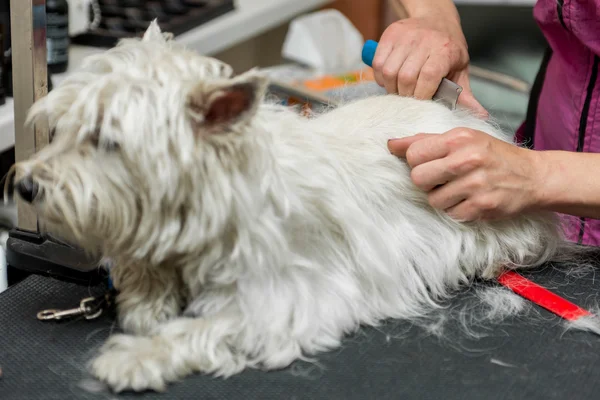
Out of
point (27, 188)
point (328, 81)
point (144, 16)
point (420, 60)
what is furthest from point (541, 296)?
point (144, 16)

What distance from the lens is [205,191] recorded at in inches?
30.0

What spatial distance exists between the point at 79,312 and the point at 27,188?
0.66ft

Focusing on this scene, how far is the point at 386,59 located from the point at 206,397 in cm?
61

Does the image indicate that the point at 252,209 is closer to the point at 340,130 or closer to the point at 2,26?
the point at 340,130

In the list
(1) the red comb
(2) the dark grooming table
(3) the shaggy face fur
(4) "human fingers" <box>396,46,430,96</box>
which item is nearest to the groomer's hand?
(4) "human fingers" <box>396,46,430,96</box>

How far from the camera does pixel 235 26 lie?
2014 mm

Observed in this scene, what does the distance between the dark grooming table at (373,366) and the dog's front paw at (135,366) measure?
11 millimetres

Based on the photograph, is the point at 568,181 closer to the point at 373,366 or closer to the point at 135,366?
the point at 373,366

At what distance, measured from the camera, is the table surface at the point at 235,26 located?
1843mm

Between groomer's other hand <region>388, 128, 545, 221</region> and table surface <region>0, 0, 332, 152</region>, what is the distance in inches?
36.7

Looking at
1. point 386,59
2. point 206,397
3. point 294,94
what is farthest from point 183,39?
point 206,397

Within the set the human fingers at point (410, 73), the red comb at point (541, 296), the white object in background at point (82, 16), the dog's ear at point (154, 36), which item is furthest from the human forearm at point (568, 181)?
the white object in background at point (82, 16)

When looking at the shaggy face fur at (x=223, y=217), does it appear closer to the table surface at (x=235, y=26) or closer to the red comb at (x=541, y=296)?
the red comb at (x=541, y=296)

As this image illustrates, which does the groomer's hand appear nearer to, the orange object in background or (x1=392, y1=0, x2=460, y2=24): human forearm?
(x1=392, y1=0, x2=460, y2=24): human forearm
